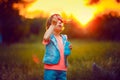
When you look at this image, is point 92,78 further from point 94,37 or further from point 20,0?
point 20,0

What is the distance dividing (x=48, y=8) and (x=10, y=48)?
78 cm

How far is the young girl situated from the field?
0.85m

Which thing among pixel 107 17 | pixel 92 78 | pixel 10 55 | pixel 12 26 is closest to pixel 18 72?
pixel 10 55

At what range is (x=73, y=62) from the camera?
589cm

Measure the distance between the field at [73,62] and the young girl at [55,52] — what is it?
85 cm

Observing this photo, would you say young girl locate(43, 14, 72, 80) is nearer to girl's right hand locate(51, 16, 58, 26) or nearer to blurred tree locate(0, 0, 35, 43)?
girl's right hand locate(51, 16, 58, 26)

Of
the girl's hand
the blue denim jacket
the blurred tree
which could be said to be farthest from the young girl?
the blurred tree

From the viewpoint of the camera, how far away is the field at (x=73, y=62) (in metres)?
5.82

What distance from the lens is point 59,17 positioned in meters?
5.02

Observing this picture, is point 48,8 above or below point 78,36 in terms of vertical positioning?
above

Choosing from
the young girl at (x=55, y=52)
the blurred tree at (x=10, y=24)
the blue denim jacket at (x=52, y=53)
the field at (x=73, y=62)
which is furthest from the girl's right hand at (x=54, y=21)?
the blurred tree at (x=10, y=24)

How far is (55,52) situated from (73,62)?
103 centimetres

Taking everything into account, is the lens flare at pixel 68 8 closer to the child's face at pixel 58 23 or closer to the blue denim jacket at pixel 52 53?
the child's face at pixel 58 23

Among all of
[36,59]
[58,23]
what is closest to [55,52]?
[58,23]
